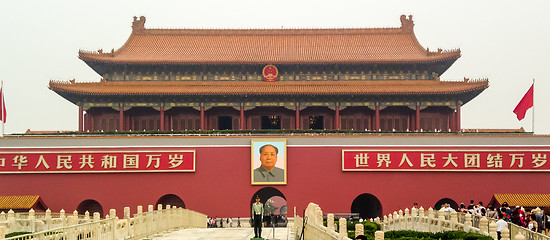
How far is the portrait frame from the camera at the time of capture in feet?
99.9

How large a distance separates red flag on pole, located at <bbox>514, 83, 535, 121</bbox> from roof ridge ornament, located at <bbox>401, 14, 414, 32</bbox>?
8.24 m

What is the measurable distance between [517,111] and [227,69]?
14254 mm

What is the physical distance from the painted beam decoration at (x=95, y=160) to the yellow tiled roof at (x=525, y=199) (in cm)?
1347

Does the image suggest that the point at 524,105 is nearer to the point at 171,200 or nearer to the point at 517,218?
the point at 517,218

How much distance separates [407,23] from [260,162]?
13.4 meters

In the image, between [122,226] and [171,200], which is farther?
[171,200]

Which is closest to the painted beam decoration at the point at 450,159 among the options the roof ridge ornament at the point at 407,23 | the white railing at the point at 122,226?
the white railing at the point at 122,226

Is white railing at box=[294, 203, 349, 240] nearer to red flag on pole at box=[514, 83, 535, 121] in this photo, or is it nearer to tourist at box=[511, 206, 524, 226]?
tourist at box=[511, 206, 524, 226]

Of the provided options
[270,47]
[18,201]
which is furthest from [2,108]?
[270,47]

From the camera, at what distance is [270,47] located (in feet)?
123

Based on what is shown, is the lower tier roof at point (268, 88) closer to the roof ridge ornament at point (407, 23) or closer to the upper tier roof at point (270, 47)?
the upper tier roof at point (270, 47)

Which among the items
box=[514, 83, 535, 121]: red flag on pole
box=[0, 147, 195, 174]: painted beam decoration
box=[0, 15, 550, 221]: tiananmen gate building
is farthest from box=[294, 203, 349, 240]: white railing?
box=[514, 83, 535, 121]: red flag on pole

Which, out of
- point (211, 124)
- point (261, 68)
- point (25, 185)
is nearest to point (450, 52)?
point (261, 68)

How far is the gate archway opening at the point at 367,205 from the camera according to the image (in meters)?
33.0
